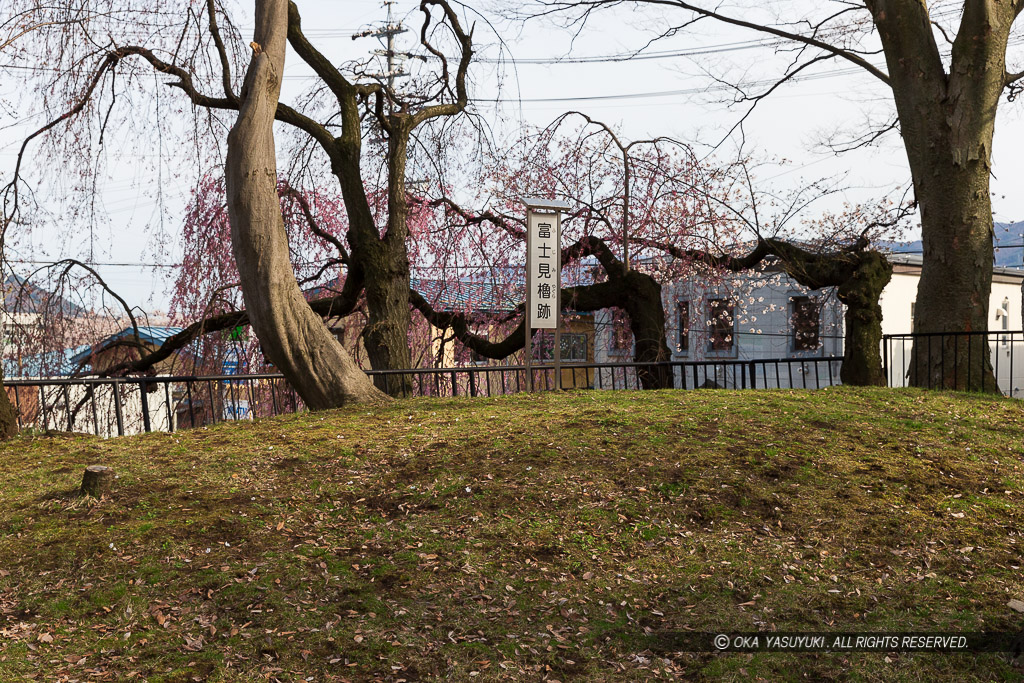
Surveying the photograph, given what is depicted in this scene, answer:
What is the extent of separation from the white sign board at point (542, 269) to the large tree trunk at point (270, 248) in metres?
2.07

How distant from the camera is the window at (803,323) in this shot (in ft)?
67.6

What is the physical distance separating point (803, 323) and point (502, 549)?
18.0m

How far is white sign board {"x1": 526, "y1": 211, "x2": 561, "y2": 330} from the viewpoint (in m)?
9.05

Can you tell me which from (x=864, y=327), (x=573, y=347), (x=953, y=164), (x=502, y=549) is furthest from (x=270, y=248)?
(x=573, y=347)

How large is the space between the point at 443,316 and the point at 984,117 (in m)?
8.27

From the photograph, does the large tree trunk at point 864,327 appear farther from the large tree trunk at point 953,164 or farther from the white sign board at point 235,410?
the white sign board at point 235,410

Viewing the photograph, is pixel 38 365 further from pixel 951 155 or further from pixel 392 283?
pixel 951 155

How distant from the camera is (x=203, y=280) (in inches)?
531

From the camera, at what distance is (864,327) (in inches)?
404

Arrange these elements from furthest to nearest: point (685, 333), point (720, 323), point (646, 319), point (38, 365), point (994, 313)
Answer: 1. point (685, 333)
2. point (994, 313)
3. point (720, 323)
4. point (646, 319)
5. point (38, 365)

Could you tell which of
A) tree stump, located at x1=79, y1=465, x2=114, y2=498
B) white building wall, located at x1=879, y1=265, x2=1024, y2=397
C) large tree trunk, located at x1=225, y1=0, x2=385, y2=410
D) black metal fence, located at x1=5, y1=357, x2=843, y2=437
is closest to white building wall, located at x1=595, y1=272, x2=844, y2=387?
black metal fence, located at x1=5, y1=357, x2=843, y2=437

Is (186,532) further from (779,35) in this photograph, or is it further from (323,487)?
(779,35)

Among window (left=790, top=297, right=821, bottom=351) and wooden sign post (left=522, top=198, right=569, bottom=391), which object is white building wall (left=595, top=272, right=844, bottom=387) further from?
wooden sign post (left=522, top=198, right=569, bottom=391)

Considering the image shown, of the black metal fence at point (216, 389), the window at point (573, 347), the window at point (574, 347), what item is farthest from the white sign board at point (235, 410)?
the window at point (574, 347)
